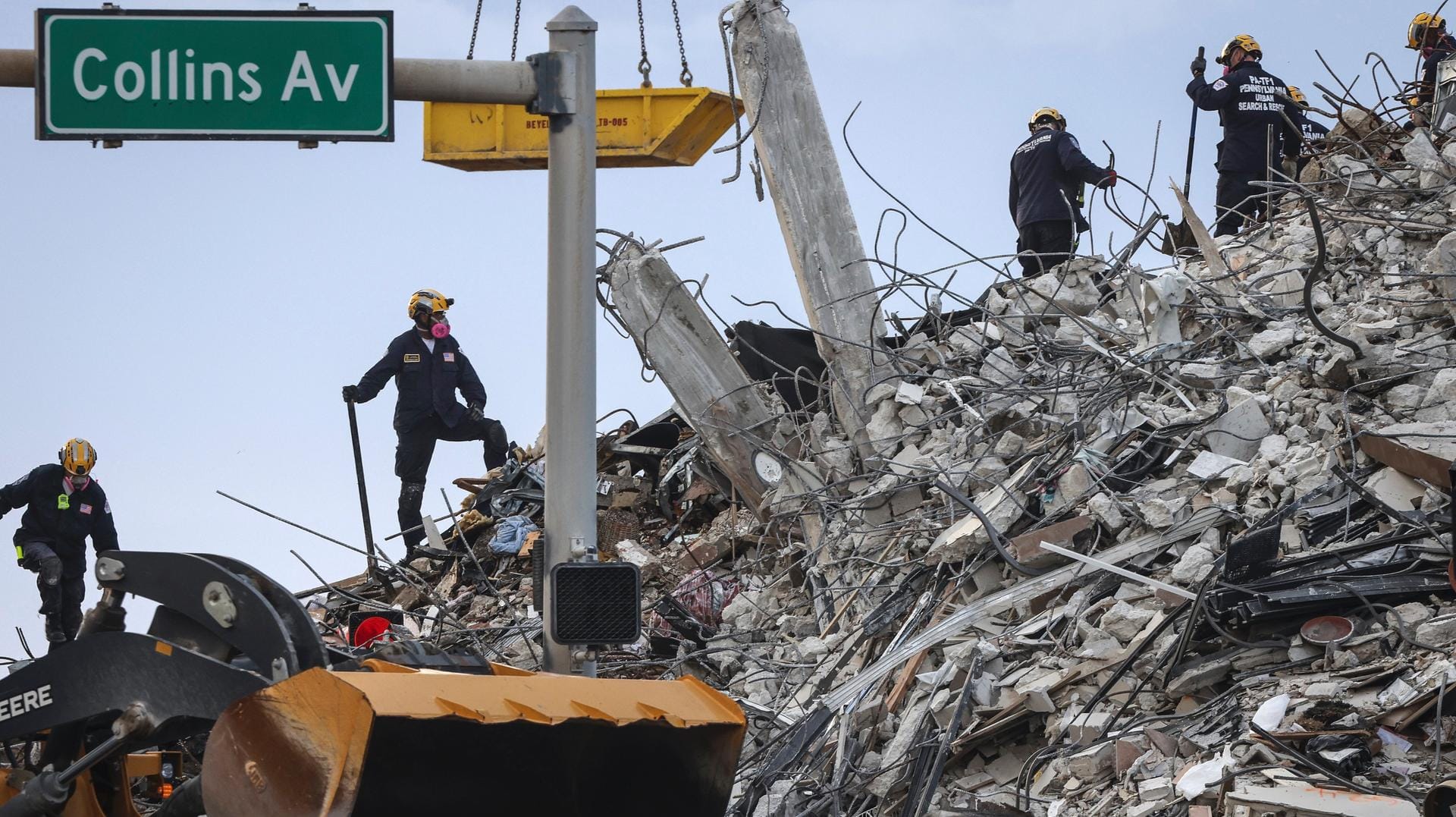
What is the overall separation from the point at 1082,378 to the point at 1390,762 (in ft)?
13.6

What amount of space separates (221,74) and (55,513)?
874 cm

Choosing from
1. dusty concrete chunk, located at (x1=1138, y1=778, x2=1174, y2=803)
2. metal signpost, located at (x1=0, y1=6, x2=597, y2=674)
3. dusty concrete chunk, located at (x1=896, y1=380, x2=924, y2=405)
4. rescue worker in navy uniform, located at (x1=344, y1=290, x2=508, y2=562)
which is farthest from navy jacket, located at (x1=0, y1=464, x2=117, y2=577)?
dusty concrete chunk, located at (x1=1138, y1=778, x2=1174, y2=803)

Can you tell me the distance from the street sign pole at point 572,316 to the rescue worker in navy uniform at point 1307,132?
7.05m

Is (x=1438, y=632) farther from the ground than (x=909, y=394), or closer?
closer

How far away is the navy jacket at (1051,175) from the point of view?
12664 mm

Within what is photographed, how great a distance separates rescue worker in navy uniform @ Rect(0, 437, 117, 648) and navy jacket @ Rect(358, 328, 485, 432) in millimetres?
2889

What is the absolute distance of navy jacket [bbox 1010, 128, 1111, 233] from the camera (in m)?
12.7

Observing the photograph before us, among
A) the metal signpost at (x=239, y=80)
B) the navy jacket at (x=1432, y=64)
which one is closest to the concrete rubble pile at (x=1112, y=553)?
the navy jacket at (x=1432, y=64)

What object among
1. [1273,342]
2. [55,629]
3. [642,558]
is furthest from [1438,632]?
[55,629]

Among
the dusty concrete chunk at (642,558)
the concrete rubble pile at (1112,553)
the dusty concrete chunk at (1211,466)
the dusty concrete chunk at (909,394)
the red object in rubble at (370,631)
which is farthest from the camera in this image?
the dusty concrete chunk at (642,558)

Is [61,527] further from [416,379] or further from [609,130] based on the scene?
[609,130]

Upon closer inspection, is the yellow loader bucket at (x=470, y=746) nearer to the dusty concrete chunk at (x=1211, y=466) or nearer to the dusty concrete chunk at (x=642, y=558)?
the dusty concrete chunk at (x=1211, y=466)

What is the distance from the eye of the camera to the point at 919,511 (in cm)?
934

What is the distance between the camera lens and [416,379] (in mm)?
13555
